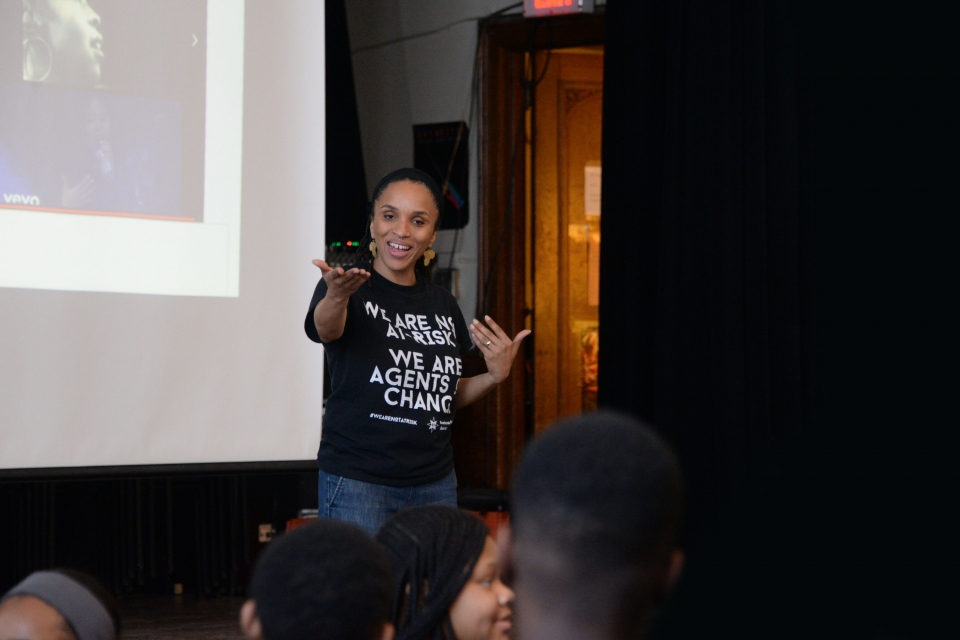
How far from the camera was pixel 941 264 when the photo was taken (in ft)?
8.19

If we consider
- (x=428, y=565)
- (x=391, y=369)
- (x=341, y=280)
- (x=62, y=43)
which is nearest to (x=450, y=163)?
(x=62, y=43)

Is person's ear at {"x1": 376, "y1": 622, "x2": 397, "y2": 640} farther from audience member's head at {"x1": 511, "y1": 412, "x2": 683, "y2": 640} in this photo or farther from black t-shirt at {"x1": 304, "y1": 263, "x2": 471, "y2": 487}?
black t-shirt at {"x1": 304, "y1": 263, "x2": 471, "y2": 487}

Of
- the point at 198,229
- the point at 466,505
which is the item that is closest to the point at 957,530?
the point at 466,505

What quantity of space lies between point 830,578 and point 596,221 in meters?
2.67

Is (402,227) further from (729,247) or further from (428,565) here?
(729,247)

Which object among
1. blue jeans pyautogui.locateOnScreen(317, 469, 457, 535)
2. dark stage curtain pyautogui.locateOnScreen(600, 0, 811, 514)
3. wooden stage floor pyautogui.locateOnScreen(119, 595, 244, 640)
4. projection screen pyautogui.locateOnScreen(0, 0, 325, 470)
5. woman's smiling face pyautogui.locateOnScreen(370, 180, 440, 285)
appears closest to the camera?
blue jeans pyautogui.locateOnScreen(317, 469, 457, 535)

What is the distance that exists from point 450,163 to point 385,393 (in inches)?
85.0

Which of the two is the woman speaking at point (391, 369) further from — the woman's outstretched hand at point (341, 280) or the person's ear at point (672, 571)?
the person's ear at point (672, 571)

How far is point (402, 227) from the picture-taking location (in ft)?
6.31

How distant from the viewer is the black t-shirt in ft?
5.94

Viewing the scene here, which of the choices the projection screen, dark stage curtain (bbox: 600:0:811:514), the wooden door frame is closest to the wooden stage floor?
the projection screen

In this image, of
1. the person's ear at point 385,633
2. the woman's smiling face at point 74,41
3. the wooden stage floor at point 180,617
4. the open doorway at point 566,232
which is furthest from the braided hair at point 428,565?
the open doorway at point 566,232

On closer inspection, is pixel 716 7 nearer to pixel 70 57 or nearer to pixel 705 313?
pixel 705 313

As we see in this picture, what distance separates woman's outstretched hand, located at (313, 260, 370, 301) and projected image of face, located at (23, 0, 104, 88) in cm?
141
